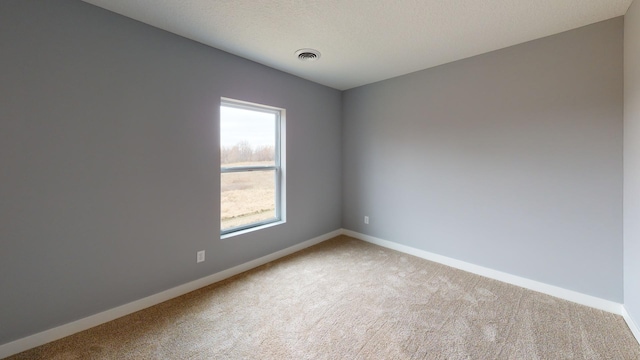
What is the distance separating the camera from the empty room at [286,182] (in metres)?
1.75

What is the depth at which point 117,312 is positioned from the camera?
208cm

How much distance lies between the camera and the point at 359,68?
320 cm

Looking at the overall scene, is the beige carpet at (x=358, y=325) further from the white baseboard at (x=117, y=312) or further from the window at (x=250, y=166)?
the window at (x=250, y=166)

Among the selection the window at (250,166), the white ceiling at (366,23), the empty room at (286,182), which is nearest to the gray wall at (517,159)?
the empty room at (286,182)

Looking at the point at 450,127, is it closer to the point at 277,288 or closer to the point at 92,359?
the point at 277,288

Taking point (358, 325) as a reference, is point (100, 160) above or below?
above

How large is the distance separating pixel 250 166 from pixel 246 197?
39 centimetres

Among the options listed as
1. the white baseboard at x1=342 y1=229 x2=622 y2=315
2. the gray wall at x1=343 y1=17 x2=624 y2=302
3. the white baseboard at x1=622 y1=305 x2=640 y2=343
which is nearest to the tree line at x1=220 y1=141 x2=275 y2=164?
the gray wall at x1=343 y1=17 x2=624 y2=302

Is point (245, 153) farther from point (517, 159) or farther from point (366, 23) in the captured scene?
point (517, 159)

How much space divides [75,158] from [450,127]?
3693 mm

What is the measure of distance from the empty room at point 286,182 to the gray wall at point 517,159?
0.06 ft

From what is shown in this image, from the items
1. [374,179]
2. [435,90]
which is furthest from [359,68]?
[374,179]

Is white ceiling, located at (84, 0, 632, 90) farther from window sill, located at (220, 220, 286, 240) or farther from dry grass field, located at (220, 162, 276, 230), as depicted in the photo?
window sill, located at (220, 220, 286, 240)

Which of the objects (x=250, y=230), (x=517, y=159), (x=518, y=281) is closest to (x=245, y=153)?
(x=250, y=230)
